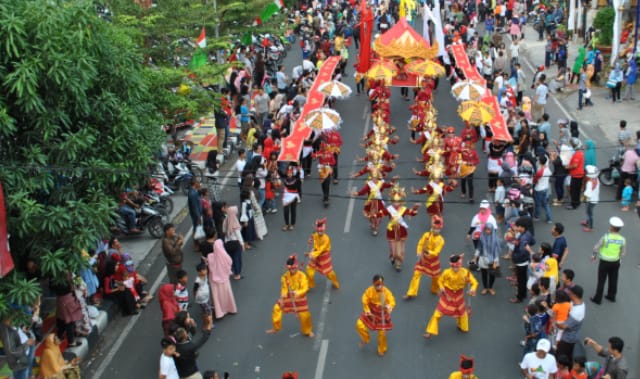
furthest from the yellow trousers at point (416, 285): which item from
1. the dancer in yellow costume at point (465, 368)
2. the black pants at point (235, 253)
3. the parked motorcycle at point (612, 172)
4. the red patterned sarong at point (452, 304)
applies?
the parked motorcycle at point (612, 172)

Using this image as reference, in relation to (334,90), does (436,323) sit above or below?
below

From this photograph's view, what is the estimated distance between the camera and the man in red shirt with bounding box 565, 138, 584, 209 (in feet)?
50.5

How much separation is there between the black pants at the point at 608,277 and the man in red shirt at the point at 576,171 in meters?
3.90

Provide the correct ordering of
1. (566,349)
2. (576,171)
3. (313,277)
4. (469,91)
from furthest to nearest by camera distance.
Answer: (469,91) → (576,171) → (313,277) → (566,349)

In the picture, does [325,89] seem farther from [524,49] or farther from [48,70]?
[524,49]

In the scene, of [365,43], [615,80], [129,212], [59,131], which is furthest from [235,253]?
[615,80]

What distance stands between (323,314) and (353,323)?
584 mm

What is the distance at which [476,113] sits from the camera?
16219mm

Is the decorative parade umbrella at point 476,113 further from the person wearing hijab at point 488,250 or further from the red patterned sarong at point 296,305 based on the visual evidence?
the red patterned sarong at point 296,305

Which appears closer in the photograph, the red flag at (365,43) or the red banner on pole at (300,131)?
the red banner on pole at (300,131)

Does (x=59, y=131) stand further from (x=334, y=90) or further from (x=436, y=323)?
(x=334, y=90)

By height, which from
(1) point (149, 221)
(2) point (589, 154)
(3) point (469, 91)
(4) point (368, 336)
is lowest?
(4) point (368, 336)

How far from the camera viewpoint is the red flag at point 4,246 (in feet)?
28.9

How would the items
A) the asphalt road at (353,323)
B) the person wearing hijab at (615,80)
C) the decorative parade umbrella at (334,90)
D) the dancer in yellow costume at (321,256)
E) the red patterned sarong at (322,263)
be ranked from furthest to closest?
the person wearing hijab at (615,80), the decorative parade umbrella at (334,90), the red patterned sarong at (322,263), the dancer in yellow costume at (321,256), the asphalt road at (353,323)
